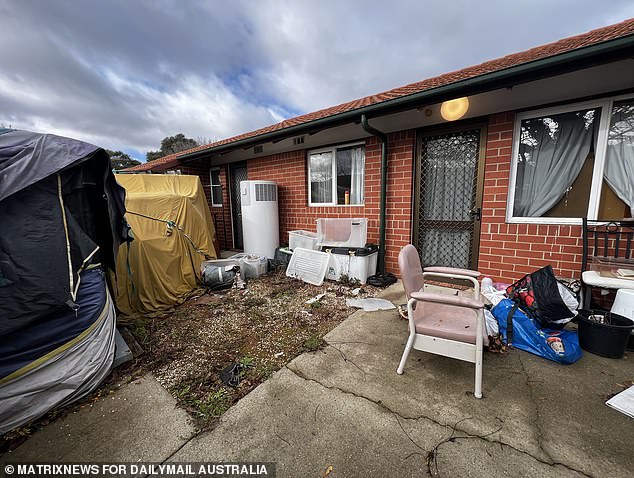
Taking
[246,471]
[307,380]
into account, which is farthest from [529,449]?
[246,471]

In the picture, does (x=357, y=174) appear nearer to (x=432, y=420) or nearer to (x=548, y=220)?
(x=548, y=220)

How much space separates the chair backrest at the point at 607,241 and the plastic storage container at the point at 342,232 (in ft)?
8.50

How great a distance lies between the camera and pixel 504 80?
7.39ft

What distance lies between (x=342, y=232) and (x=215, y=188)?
4.49 m

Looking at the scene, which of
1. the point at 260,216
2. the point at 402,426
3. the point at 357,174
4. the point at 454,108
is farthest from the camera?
the point at 260,216

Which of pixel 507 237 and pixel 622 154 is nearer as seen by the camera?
pixel 622 154

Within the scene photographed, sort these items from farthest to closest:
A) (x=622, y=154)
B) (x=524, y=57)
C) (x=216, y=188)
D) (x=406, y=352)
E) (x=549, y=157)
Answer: (x=216, y=188)
(x=549, y=157)
(x=622, y=154)
(x=524, y=57)
(x=406, y=352)

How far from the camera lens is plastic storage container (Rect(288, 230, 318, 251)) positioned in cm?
452

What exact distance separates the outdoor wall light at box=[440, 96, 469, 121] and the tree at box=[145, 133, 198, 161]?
23.3m

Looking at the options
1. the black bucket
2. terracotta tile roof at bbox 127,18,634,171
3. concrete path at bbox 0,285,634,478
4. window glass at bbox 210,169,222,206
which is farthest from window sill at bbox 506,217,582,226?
window glass at bbox 210,169,222,206

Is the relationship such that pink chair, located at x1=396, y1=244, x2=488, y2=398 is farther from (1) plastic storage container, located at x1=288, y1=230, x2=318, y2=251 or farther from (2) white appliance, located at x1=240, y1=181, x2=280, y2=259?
(2) white appliance, located at x1=240, y1=181, x2=280, y2=259

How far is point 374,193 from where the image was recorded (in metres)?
4.19

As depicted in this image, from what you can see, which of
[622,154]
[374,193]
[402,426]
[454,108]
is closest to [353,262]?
[374,193]

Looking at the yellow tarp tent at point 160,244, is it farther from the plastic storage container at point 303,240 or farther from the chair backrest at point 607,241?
the chair backrest at point 607,241
